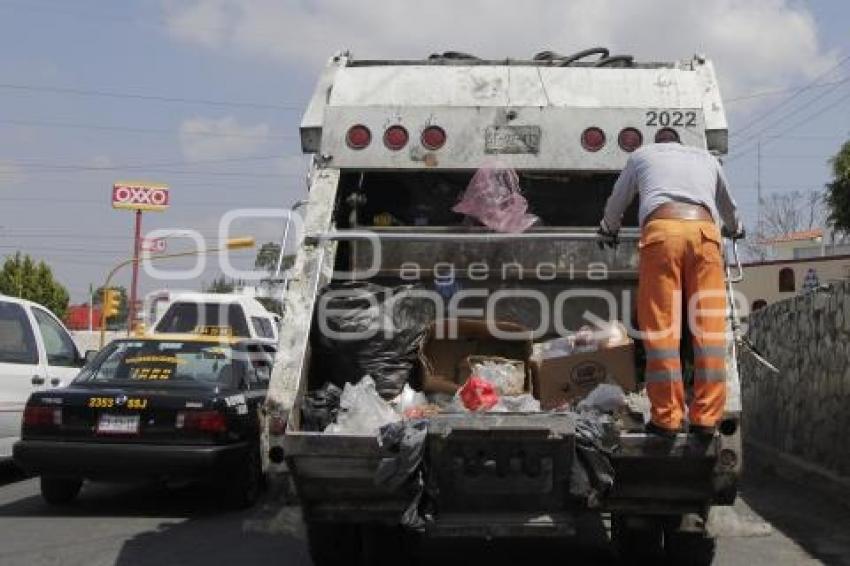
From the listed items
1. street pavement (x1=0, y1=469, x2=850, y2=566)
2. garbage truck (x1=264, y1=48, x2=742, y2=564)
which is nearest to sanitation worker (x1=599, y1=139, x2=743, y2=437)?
garbage truck (x1=264, y1=48, x2=742, y2=564)

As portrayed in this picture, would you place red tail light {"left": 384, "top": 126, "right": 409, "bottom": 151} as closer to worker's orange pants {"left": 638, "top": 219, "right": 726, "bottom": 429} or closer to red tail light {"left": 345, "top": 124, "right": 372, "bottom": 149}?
red tail light {"left": 345, "top": 124, "right": 372, "bottom": 149}

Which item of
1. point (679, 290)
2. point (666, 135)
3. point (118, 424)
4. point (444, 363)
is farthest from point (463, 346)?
point (118, 424)

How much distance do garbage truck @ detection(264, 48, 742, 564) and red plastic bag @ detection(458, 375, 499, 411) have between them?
32cm

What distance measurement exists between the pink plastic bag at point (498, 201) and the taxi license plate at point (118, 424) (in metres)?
3.25

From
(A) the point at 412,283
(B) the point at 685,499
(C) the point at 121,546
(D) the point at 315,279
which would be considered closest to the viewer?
(B) the point at 685,499

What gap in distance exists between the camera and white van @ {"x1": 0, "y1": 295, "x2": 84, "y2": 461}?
9.77 meters

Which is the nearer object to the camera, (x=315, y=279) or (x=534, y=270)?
(x=315, y=279)

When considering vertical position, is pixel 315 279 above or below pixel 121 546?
above

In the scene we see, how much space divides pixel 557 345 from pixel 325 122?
1.90 meters

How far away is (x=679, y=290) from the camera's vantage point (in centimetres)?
512

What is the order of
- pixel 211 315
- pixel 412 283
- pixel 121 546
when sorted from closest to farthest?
1. pixel 412 283
2. pixel 121 546
3. pixel 211 315

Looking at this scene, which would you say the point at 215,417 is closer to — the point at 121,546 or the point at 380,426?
the point at 121,546

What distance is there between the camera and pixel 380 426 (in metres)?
5.18

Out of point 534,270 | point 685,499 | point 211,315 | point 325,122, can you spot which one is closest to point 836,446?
point 534,270
